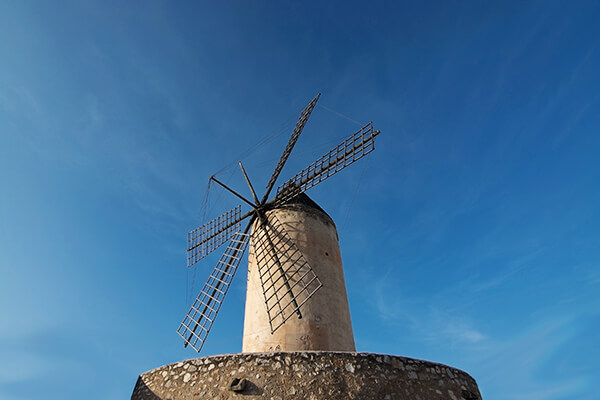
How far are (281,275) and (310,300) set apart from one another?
64cm

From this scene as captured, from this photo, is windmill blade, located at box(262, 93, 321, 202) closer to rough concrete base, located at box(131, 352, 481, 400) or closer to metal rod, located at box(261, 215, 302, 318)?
metal rod, located at box(261, 215, 302, 318)

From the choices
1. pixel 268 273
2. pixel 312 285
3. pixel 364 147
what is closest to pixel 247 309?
pixel 268 273

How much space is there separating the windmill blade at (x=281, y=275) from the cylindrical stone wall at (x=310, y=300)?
0.08 meters

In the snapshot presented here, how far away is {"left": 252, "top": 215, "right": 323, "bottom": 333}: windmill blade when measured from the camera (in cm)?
617

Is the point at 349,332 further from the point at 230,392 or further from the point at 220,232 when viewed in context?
the point at 220,232

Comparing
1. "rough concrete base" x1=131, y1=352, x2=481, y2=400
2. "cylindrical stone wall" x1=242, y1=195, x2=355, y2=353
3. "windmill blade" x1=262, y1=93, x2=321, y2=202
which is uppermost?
"windmill blade" x1=262, y1=93, x2=321, y2=202

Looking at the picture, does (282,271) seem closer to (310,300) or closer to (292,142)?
(310,300)

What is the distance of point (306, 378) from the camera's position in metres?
3.75

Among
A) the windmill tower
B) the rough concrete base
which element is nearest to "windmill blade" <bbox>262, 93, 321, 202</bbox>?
the windmill tower

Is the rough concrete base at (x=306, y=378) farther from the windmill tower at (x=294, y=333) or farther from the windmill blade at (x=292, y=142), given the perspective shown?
the windmill blade at (x=292, y=142)

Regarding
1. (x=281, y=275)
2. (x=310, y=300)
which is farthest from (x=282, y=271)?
(x=310, y=300)

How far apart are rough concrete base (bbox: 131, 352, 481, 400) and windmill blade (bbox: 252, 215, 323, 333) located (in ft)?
6.34

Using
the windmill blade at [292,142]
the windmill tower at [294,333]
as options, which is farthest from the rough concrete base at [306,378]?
the windmill blade at [292,142]

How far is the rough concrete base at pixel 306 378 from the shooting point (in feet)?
12.2
